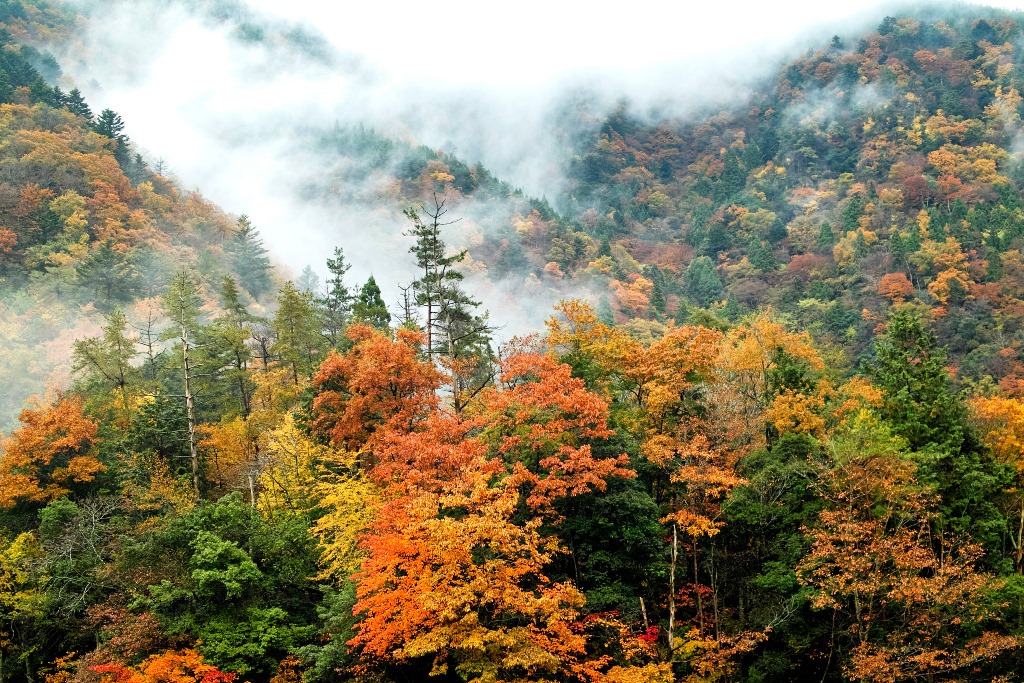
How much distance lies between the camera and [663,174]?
181 m

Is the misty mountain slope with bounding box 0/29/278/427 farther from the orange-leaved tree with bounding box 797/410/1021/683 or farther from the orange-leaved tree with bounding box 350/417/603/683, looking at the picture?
the orange-leaved tree with bounding box 797/410/1021/683

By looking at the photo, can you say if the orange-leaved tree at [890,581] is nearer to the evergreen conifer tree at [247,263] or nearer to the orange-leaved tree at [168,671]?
the orange-leaved tree at [168,671]

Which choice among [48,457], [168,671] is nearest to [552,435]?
[168,671]

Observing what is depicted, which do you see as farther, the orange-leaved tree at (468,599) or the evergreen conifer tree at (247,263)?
the evergreen conifer tree at (247,263)

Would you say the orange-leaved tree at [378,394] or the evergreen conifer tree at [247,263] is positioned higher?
the evergreen conifer tree at [247,263]

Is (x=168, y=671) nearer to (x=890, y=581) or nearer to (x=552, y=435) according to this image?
(x=552, y=435)

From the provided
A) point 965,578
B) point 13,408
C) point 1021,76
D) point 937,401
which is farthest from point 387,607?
point 1021,76

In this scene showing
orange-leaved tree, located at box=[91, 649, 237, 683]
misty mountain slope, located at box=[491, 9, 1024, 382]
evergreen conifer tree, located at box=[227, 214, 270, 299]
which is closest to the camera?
orange-leaved tree, located at box=[91, 649, 237, 683]

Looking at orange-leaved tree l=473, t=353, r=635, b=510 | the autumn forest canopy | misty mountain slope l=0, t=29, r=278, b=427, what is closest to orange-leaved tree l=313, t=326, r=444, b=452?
the autumn forest canopy

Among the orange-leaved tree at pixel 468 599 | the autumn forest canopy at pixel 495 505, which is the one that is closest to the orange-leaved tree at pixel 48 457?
the autumn forest canopy at pixel 495 505

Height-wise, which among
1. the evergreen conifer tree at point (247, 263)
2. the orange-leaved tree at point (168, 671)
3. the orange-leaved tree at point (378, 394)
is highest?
the evergreen conifer tree at point (247, 263)

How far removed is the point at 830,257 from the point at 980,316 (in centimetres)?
3112

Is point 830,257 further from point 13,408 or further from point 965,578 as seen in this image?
point 13,408

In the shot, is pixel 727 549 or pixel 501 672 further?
pixel 727 549
